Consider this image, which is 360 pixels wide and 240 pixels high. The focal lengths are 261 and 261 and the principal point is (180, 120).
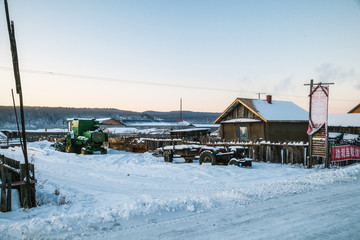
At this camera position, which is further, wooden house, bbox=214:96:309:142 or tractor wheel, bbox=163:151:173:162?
wooden house, bbox=214:96:309:142

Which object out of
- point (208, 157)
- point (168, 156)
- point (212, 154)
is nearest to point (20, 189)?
point (212, 154)

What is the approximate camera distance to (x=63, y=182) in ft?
33.3

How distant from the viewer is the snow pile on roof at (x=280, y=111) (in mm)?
23264

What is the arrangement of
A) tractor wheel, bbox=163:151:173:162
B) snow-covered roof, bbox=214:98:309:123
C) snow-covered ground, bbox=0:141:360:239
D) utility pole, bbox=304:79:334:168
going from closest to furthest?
snow-covered ground, bbox=0:141:360:239 → utility pole, bbox=304:79:334:168 → tractor wheel, bbox=163:151:173:162 → snow-covered roof, bbox=214:98:309:123

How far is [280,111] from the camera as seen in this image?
82.5 ft

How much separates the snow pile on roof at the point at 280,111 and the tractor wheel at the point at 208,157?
9645 mm

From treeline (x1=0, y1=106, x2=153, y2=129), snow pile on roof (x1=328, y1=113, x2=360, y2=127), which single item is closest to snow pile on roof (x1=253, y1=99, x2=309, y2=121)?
snow pile on roof (x1=328, y1=113, x2=360, y2=127)

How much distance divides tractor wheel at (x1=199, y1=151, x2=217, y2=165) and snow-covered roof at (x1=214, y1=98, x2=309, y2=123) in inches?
365

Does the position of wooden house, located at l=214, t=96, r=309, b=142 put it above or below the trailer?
above

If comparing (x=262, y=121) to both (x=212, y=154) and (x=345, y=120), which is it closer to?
(x=212, y=154)

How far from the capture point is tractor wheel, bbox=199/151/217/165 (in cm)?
1462

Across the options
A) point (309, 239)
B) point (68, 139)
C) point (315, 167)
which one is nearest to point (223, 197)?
point (309, 239)

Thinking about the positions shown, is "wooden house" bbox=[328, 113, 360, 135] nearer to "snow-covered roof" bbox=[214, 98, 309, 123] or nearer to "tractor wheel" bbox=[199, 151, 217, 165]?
"snow-covered roof" bbox=[214, 98, 309, 123]

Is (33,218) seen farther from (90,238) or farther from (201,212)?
(201,212)
